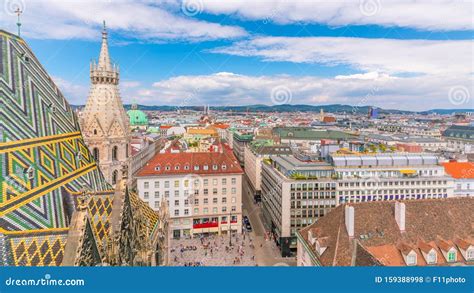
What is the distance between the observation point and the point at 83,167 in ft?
59.3

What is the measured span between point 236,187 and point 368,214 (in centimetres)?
2460

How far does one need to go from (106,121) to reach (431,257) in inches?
1018

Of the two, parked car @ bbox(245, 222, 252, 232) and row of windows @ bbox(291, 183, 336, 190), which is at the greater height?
row of windows @ bbox(291, 183, 336, 190)

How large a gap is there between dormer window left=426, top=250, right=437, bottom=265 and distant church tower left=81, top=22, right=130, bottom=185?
22855 mm

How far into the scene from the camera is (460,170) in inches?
1989

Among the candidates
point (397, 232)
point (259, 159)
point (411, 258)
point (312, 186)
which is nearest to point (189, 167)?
point (312, 186)

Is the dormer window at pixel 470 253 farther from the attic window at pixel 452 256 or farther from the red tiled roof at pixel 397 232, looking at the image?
the attic window at pixel 452 256

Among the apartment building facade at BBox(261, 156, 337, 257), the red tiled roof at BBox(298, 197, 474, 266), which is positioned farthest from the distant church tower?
the apartment building facade at BBox(261, 156, 337, 257)

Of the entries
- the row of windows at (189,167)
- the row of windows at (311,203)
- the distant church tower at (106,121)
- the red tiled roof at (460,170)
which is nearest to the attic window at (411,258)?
the row of windows at (311,203)

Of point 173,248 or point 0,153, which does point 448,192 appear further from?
point 0,153

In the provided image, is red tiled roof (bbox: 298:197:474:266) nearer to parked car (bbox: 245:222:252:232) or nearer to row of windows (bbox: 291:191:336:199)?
row of windows (bbox: 291:191:336:199)

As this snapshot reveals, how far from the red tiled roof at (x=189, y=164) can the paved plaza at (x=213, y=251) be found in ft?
29.6

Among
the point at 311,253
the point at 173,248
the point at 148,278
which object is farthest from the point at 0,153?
the point at 173,248

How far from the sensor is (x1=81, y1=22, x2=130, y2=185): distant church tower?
84.8 ft
